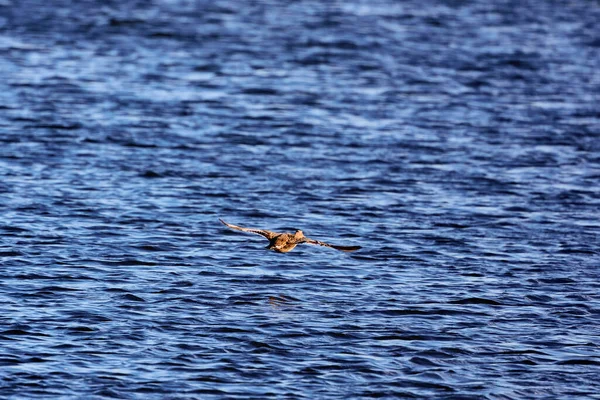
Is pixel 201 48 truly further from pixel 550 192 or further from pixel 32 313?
pixel 32 313

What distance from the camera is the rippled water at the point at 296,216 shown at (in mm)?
15430

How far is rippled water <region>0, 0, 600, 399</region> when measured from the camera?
50.6 ft

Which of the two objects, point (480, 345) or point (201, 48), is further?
point (201, 48)

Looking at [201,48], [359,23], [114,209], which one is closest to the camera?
[114,209]

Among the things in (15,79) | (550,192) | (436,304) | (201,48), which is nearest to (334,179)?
(550,192)

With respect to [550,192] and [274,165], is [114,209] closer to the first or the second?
[274,165]

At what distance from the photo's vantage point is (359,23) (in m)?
51.5

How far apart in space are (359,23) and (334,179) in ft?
86.5

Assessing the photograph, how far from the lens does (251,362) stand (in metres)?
15.3

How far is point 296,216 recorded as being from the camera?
2294cm

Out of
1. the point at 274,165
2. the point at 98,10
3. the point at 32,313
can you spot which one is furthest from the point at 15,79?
the point at 32,313

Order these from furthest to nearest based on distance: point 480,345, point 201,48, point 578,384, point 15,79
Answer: point 201,48 < point 15,79 < point 480,345 < point 578,384

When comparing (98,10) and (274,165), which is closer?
(274,165)

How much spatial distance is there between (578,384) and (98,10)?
40.7 m
